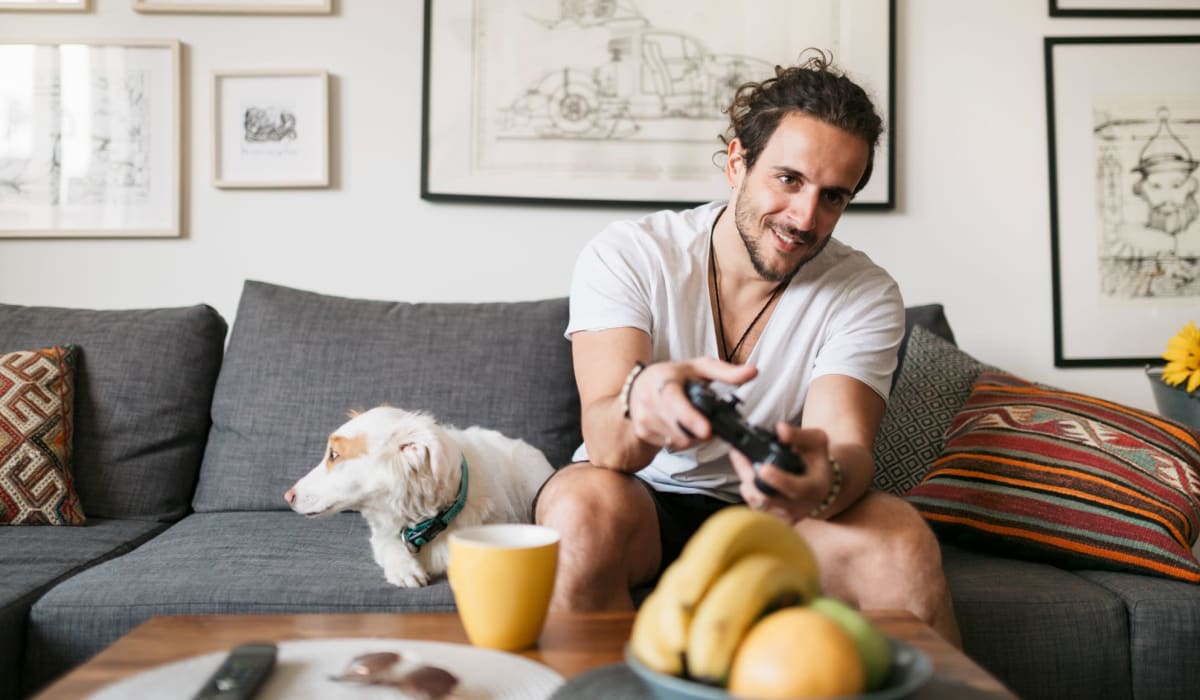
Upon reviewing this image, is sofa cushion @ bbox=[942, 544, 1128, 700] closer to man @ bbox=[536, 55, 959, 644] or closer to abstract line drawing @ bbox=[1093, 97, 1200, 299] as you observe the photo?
man @ bbox=[536, 55, 959, 644]

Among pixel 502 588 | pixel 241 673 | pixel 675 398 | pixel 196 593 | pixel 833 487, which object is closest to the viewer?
pixel 241 673

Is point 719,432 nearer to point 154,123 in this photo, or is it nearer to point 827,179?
point 827,179

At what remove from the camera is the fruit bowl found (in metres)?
0.65

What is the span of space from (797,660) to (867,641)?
0.23ft

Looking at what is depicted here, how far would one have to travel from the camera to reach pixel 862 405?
1.54 meters

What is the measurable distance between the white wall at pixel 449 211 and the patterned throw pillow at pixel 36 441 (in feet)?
1.95

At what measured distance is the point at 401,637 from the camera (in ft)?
3.10

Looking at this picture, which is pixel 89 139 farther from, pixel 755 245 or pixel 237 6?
pixel 755 245

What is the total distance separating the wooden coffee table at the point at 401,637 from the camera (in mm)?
798

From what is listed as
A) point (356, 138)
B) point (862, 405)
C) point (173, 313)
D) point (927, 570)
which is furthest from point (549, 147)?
point (927, 570)

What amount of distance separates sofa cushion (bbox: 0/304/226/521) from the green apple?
5.62ft

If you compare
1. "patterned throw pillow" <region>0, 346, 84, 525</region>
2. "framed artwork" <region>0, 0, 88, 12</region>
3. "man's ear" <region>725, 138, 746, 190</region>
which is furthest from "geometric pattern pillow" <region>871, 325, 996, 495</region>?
"framed artwork" <region>0, 0, 88, 12</region>

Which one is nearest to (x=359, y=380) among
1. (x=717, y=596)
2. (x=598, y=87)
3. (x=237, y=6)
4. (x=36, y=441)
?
(x=36, y=441)

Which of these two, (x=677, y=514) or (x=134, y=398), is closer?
(x=677, y=514)
